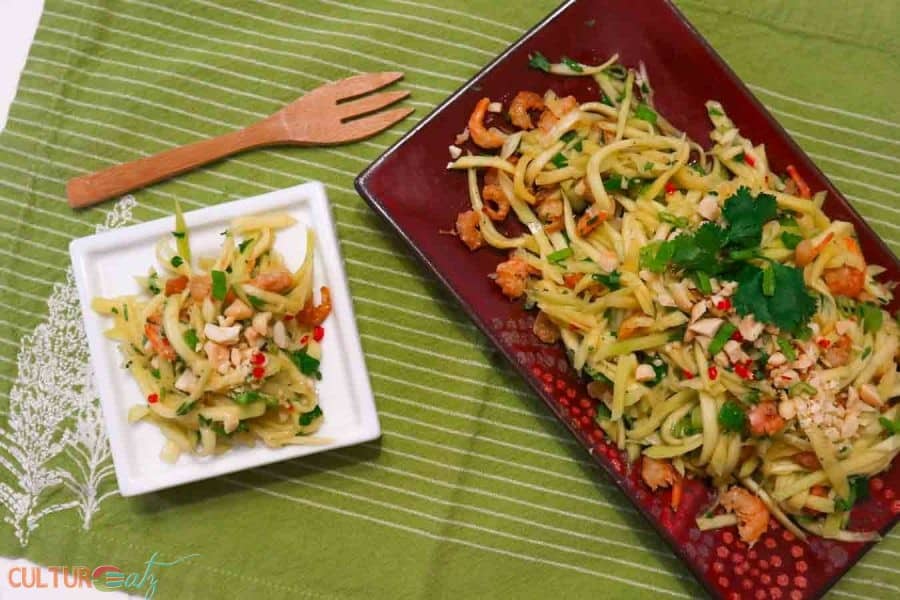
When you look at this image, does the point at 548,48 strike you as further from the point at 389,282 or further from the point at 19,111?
the point at 19,111

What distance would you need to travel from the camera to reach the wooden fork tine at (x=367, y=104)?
2293mm

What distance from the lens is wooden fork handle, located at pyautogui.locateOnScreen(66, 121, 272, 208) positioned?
2271 millimetres

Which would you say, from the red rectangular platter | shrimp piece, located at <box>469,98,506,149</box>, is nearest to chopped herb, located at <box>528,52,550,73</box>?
the red rectangular platter

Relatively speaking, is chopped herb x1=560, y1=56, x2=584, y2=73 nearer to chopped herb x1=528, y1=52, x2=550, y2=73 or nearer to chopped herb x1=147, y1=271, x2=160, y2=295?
chopped herb x1=528, y1=52, x2=550, y2=73

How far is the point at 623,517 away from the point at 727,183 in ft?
3.15

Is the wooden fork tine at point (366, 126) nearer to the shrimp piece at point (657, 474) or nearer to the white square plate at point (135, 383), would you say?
the white square plate at point (135, 383)

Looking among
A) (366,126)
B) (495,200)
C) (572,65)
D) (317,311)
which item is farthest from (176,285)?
(572,65)

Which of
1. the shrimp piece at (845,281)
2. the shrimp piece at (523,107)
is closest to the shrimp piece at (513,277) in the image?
the shrimp piece at (523,107)

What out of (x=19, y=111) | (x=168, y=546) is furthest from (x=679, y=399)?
(x=19, y=111)

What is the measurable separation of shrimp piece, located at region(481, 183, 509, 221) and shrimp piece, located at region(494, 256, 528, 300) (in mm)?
133

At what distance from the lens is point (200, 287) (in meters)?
2.00

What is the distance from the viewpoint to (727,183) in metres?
2.04

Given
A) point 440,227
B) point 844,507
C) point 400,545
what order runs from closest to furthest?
point 844,507 < point 440,227 < point 400,545

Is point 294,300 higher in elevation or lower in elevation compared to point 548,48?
lower
